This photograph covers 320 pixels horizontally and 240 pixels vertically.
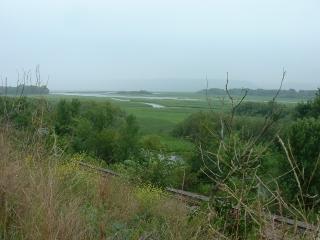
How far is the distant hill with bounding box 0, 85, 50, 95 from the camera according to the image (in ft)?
23.1

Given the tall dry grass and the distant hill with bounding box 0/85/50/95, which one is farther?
the distant hill with bounding box 0/85/50/95

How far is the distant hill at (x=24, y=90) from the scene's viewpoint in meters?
7.04

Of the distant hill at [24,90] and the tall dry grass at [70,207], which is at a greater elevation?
the distant hill at [24,90]

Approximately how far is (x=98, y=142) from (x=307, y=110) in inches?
643

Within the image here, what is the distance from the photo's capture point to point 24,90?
305 inches

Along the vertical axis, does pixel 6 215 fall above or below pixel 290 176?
above

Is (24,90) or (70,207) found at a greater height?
(24,90)

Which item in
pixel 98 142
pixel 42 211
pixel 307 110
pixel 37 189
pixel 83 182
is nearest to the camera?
pixel 42 211

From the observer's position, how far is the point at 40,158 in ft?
20.2

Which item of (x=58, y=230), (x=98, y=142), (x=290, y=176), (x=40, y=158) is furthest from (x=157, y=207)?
(x=98, y=142)

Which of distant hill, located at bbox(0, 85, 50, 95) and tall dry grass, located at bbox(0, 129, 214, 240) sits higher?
distant hill, located at bbox(0, 85, 50, 95)

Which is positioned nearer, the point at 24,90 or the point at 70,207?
the point at 70,207

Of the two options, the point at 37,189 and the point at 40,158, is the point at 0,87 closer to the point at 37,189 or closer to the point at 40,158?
the point at 40,158

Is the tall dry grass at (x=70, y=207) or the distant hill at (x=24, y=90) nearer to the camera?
the tall dry grass at (x=70, y=207)
